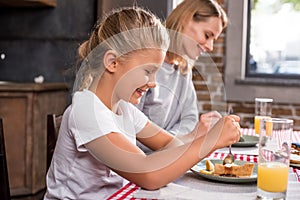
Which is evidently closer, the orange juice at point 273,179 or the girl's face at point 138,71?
the orange juice at point 273,179

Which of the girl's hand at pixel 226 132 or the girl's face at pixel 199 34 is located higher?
the girl's face at pixel 199 34

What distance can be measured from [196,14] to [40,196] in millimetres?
1572

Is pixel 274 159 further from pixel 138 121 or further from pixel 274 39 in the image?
pixel 274 39

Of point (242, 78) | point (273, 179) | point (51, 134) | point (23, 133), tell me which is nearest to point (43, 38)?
point (23, 133)

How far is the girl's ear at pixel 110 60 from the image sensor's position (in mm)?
1258

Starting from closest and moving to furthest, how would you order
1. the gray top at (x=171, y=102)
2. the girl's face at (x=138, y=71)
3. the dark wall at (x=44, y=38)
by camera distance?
the girl's face at (x=138, y=71) < the gray top at (x=171, y=102) < the dark wall at (x=44, y=38)

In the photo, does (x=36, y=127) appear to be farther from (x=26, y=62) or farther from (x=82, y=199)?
(x=82, y=199)

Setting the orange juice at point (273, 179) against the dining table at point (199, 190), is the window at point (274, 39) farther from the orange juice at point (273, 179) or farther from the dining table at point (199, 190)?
the orange juice at point (273, 179)

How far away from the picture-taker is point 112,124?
117cm

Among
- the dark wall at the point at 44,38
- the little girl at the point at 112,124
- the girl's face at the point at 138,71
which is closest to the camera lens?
the little girl at the point at 112,124

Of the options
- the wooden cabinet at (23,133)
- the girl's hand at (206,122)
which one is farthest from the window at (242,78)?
the girl's hand at (206,122)

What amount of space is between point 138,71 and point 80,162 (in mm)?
285

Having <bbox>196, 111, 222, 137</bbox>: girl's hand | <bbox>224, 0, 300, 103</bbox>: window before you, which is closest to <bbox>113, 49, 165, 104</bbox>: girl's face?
<bbox>196, 111, 222, 137</bbox>: girl's hand

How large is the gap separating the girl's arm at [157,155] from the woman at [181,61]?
3.00 feet
